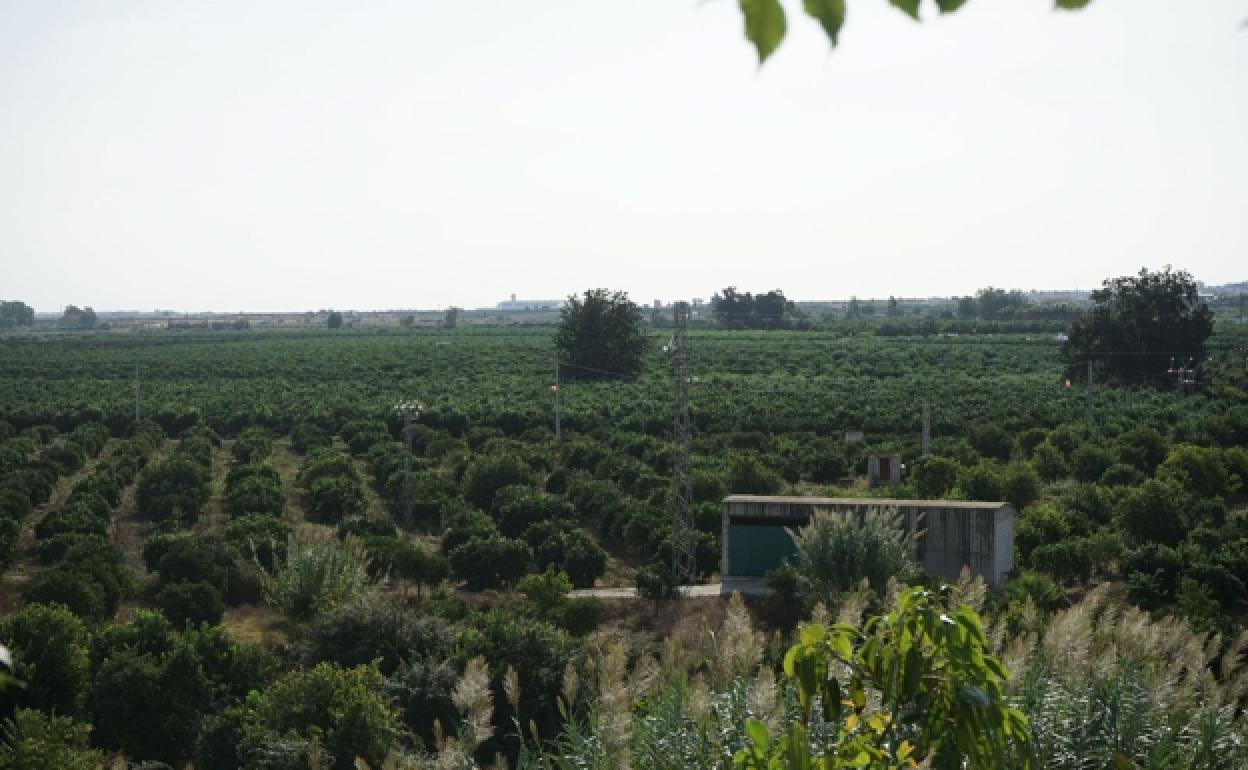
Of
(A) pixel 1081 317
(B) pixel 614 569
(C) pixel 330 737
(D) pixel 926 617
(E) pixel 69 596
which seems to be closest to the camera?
(D) pixel 926 617

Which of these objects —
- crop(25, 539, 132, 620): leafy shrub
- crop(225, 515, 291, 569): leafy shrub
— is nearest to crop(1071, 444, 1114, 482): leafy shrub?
crop(225, 515, 291, 569): leafy shrub

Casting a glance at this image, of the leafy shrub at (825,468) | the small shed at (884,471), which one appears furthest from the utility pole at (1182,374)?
the small shed at (884,471)

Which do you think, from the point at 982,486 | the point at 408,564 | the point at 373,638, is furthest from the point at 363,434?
the point at 373,638

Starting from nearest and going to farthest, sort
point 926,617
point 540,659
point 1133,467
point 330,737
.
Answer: point 926,617
point 330,737
point 540,659
point 1133,467

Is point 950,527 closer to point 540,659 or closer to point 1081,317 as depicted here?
point 540,659

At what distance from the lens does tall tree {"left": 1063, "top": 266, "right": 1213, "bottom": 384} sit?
200 feet

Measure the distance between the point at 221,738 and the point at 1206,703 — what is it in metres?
9.56

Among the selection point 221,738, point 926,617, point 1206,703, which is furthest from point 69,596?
point 926,617

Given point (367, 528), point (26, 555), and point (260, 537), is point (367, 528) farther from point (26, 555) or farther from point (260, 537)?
point (26, 555)

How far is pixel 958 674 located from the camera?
10.5 ft

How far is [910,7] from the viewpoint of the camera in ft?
5.18

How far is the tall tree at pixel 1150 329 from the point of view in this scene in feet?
200

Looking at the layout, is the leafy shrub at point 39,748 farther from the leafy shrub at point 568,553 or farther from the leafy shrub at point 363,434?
the leafy shrub at point 363,434

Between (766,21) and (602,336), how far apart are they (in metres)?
72.1
